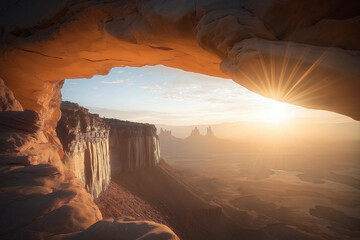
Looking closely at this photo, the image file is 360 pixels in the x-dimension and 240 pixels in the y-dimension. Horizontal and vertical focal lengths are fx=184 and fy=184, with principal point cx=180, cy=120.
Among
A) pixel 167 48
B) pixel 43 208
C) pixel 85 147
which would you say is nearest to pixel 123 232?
pixel 43 208

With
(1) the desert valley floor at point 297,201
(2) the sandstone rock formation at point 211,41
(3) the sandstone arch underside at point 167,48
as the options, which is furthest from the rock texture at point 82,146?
(1) the desert valley floor at point 297,201

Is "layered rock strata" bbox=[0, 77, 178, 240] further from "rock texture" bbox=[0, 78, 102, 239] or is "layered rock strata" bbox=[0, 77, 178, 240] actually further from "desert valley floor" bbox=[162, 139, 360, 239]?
"desert valley floor" bbox=[162, 139, 360, 239]

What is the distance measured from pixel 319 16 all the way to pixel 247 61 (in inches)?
55.9

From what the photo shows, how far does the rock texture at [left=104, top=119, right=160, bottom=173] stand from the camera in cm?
2468

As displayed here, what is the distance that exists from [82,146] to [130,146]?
46.5ft

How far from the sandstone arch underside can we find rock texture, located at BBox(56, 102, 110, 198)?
597 centimetres

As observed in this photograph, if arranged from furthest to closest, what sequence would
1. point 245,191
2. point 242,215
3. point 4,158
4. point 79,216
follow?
point 245,191, point 242,215, point 4,158, point 79,216

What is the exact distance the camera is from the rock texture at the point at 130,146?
972 inches

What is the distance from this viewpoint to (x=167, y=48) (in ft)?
18.8

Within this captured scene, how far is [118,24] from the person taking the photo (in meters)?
5.24

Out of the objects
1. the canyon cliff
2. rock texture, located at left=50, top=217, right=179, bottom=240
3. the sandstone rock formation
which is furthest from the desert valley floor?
rock texture, located at left=50, top=217, right=179, bottom=240

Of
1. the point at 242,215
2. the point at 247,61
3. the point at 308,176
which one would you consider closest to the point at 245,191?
the point at 242,215

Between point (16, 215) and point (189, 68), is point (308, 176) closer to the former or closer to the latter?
point (189, 68)

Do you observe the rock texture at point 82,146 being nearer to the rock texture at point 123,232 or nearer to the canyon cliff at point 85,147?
the canyon cliff at point 85,147
